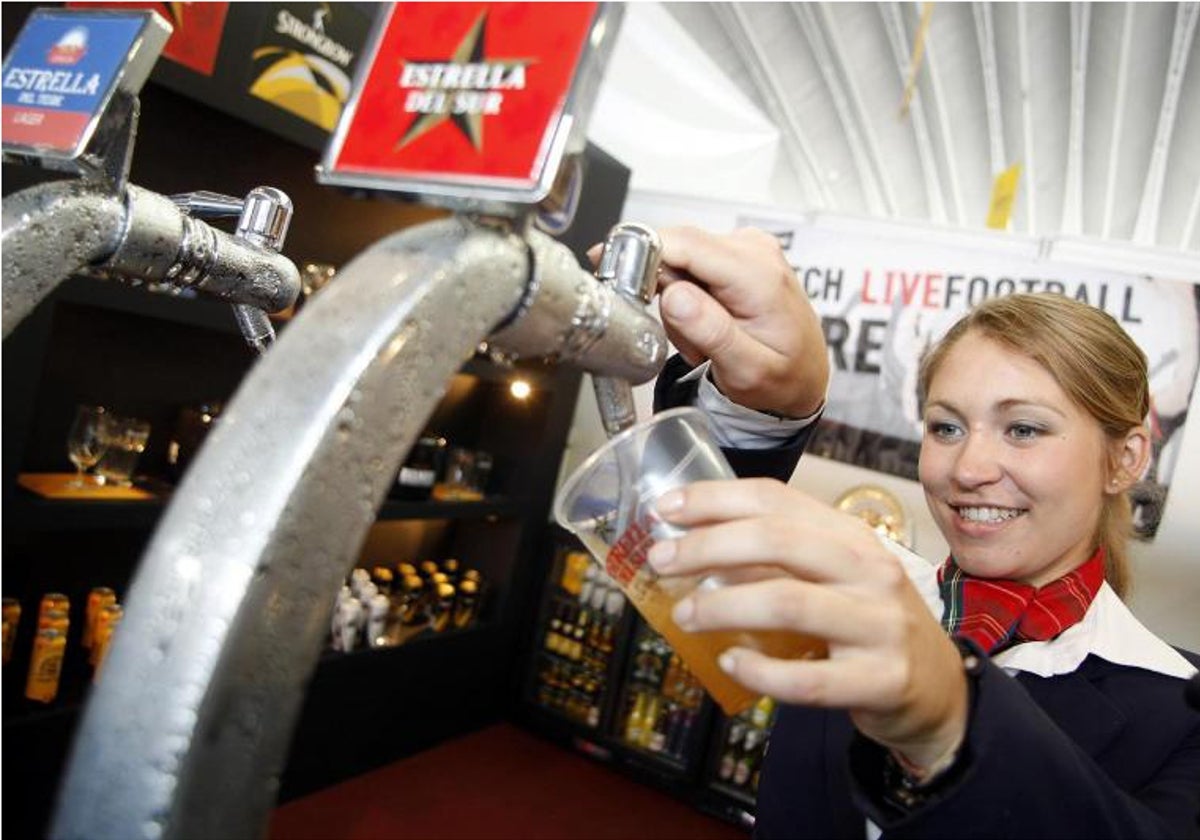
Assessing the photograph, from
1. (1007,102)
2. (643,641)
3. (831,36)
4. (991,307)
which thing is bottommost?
(643,641)

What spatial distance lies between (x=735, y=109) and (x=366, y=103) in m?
4.64

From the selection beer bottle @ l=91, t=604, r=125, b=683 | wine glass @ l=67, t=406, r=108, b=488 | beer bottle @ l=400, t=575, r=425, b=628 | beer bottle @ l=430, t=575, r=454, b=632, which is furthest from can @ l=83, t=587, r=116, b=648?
beer bottle @ l=430, t=575, r=454, b=632

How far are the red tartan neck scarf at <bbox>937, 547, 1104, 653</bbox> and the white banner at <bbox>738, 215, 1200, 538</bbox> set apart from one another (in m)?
2.39

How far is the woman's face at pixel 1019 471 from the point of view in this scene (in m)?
1.29

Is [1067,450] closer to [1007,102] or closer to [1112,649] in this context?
[1112,649]

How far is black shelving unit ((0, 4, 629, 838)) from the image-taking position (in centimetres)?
245

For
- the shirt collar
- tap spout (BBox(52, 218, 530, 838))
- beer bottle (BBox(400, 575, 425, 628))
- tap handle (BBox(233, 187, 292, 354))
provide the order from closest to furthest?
1. tap spout (BBox(52, 218, 530, 838))
2. tap handle (BBox(233, 187, 292, 354))
3. the shirt collar
4. beer bottle (BBox(400, 575, 425, 628))

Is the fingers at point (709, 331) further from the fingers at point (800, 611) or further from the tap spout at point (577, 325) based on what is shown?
the fingers at point (800, 611)

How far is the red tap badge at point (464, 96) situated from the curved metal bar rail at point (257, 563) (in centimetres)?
7

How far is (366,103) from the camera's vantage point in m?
0.47

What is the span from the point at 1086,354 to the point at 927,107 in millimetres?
7679

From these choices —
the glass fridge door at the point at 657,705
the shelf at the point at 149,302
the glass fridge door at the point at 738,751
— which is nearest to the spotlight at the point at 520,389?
the glass fridge door at the point at 657,705

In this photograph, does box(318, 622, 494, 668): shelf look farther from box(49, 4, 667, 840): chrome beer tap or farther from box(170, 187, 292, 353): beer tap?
box(49, 4, 667, 840): chrome beer tap

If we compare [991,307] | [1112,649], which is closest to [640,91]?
[991,307]
